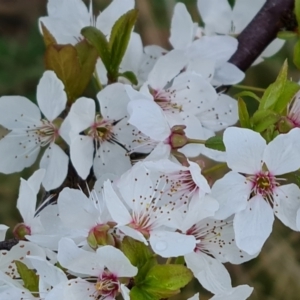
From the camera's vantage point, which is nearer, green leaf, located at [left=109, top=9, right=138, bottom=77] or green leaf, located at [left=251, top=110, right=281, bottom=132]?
green leaf, located at [left=251, top=110, right=281, bottom=132]

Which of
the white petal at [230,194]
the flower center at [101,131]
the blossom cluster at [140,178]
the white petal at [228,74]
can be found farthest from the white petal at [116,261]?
the white petal at [228,74]

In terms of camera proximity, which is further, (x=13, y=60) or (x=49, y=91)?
(x=13, y=60)

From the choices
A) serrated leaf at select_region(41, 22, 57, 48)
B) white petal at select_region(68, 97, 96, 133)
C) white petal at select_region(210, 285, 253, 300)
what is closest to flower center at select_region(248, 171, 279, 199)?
white petal at select_region(210, 285, 253, 300)

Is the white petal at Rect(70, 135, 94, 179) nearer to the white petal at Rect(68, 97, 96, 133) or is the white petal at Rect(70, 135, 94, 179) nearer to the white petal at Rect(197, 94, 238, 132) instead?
the white petal at Rect(68, 97, 96, 133)

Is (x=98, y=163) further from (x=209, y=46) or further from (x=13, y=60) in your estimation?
(x=13, y=60)

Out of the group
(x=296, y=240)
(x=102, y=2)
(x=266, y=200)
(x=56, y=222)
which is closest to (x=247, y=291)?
(x=266, y=200)

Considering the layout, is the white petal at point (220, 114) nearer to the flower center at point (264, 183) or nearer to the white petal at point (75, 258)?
the flower center at point (264, 183)

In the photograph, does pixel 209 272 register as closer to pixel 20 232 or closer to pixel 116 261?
pixel 116 261
